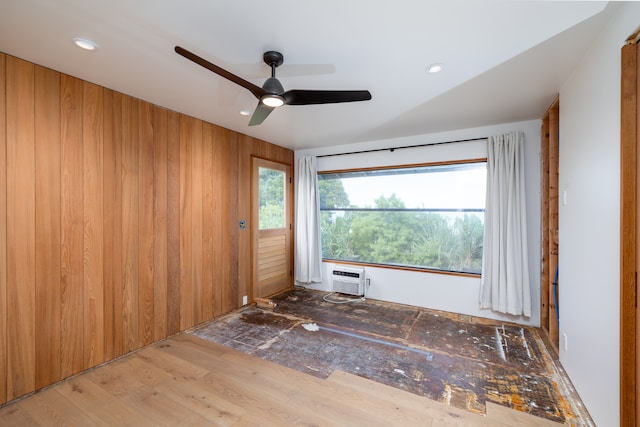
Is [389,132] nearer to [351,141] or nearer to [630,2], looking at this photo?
[351,141]

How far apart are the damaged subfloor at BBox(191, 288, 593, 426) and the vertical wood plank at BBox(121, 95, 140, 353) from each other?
0.67 meters

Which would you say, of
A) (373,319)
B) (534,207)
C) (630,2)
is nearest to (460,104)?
(630,2)

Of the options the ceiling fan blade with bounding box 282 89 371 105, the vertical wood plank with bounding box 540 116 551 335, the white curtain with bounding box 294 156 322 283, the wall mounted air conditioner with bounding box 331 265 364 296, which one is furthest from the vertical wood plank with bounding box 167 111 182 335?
the vertical wood plank with bounding box 540 116 551 335

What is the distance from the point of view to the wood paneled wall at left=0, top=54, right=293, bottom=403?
1994 millimetres

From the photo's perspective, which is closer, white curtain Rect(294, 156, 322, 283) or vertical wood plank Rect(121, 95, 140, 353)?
vertical wood plank Rect(121, 95, 140, 353)

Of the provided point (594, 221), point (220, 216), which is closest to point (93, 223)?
point (220, 216)

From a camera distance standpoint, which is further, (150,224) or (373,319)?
(373,319)

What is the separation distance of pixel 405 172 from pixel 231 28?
→ 309 cm

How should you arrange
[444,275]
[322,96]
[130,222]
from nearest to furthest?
1. [322,96]
2. [130,222]
3. [444,275]

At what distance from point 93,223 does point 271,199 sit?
2.42 metres

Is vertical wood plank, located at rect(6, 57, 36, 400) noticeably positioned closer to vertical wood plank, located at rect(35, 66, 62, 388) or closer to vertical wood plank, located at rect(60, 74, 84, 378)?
vertical wood plank, located at rect(35, 66, 62, 388)

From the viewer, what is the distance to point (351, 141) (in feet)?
14.2

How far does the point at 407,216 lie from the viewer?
4090 mm

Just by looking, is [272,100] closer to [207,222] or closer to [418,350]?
[207,222]
